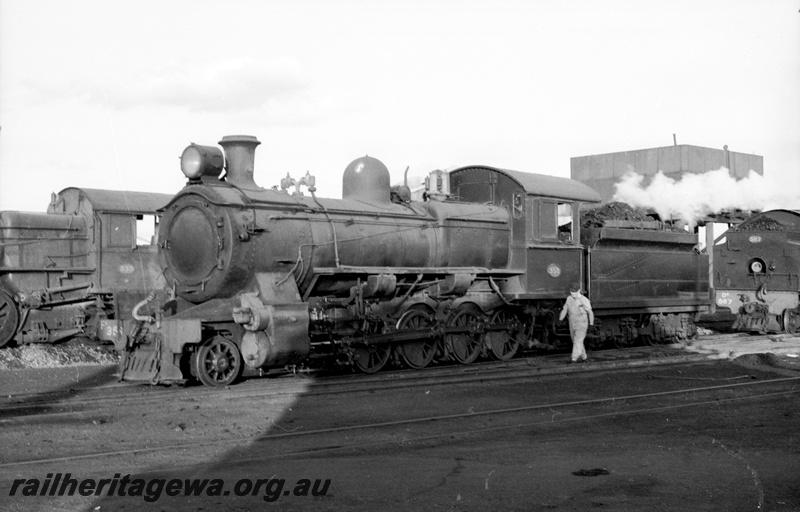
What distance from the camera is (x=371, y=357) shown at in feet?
46.8

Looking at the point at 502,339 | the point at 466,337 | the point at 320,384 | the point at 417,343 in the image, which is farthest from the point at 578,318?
the point at 320,384

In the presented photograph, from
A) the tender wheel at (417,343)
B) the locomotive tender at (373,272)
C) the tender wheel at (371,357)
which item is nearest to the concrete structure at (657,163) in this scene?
the locomotive tender at (373,272)

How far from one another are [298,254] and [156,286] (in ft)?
22.8

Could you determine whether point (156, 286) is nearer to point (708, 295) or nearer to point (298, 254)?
point (298, 254)

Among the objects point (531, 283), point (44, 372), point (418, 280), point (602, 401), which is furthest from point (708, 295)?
point (44, 372)

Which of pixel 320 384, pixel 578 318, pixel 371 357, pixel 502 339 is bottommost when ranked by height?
pixel 320 384

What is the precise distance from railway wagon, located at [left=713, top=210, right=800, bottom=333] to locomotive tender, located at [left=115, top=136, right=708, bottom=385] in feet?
16.5

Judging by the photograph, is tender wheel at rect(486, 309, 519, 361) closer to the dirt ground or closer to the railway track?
the railway track

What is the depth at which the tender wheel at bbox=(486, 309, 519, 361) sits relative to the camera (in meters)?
16.2

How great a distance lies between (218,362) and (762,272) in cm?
1633

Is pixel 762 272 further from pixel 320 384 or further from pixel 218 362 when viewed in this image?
pixel 218 362

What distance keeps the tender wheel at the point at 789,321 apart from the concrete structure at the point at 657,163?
838 centimetres

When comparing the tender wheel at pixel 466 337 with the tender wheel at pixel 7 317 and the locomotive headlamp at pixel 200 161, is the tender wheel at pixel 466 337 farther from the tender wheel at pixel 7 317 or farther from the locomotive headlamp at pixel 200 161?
the tender wheel at pixel 7 317

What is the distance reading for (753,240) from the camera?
2359 cm
